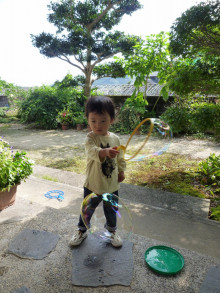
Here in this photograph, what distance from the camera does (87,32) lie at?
10.2 metres

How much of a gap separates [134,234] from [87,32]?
34.3 ft

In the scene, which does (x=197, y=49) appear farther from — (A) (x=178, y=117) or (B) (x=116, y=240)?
(B) (x=116, y=240)

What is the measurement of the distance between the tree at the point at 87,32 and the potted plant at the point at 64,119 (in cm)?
267

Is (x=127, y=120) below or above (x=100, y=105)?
below

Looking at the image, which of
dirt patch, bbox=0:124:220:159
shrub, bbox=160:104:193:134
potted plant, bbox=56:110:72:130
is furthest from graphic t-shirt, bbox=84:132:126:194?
potted plant, bbox=56:110:72:130

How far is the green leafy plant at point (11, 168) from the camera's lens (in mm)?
2594

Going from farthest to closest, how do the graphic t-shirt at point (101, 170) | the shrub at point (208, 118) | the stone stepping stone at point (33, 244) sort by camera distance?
the shrub at point (208, 118), the stone stepping stone at point (33, 244), the graphic t-shirt at point (101, 170)

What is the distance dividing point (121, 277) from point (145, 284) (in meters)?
0.20

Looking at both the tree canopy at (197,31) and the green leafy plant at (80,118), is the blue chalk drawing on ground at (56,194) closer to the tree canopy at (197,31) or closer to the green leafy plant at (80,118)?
the tree canopy at (197,31)

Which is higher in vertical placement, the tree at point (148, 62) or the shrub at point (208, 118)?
the tree at point (148, 62)

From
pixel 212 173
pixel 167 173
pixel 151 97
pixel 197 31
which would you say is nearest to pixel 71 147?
pixel 167 173

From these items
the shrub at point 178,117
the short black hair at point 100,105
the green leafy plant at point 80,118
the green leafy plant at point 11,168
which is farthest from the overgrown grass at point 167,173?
the green leafy plant at point 80,118

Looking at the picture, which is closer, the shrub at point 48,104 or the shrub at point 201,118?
the shrub at point 201,118

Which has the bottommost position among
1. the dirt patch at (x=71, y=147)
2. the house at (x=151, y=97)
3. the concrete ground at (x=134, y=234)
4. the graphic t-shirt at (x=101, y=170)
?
the concrete ground at (x=134, y=234)
